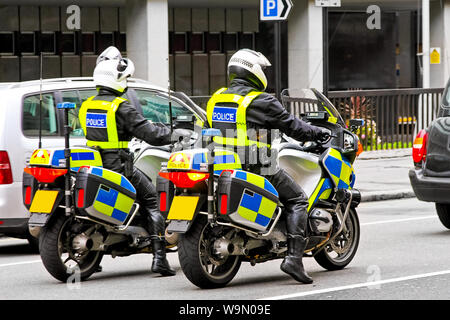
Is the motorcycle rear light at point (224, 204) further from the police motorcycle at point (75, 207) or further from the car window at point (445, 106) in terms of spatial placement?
the car window at point (445, 106)

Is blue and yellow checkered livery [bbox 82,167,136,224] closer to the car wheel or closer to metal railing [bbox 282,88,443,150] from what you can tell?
the car wheel

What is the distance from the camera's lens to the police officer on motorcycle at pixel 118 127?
9.31 m

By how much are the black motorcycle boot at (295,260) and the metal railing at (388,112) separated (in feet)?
40.8

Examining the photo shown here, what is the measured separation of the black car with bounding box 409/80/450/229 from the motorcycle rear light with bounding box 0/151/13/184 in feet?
14.7

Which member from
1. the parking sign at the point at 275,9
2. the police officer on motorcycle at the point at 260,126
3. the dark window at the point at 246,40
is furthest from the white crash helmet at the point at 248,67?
the dark window at the point at 246,40

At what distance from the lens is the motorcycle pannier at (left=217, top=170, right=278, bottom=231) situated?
8.32 metres

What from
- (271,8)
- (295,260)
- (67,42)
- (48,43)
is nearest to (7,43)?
(48,43)

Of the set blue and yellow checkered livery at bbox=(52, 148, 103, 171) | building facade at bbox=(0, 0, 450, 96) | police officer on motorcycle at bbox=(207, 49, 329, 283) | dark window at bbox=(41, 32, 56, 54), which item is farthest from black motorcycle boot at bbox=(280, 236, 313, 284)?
dark window at bbox=(41, 32, 56, 54)

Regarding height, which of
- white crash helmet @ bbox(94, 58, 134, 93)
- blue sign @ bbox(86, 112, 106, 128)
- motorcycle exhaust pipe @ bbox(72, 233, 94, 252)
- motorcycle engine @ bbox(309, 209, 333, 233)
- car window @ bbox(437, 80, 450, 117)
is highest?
white crash helmet @ bbox(94, 58, 134, 93)

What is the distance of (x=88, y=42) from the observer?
28.2 m

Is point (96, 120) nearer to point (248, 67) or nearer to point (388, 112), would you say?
point (248, 67)

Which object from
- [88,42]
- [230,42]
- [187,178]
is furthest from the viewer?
[230,42]

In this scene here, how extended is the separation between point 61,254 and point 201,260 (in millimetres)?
1331

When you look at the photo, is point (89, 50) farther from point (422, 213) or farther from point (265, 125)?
point (265, 125)
